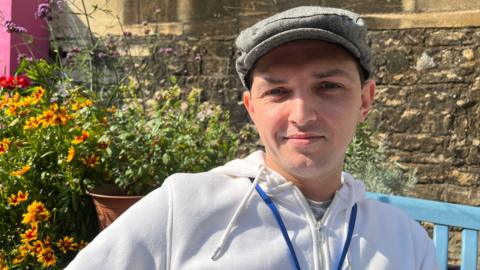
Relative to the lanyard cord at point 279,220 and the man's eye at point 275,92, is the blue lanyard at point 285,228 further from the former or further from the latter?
the man's eye at point 275,92

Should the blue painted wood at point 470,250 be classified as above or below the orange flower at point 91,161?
below

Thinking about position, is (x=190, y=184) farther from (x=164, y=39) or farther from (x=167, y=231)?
(x=164, y=39)

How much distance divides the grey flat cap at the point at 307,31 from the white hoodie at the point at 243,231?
336 mm

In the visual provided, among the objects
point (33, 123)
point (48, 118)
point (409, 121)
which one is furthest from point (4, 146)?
point (409, 121)

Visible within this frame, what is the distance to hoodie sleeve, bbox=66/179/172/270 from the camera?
4.27ft

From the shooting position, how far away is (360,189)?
166cm

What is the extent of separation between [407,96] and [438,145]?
46cm

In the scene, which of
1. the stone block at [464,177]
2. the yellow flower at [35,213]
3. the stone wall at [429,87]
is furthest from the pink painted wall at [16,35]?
the stone block at [464,177]

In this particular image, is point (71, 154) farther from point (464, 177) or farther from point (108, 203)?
point (464, 177)

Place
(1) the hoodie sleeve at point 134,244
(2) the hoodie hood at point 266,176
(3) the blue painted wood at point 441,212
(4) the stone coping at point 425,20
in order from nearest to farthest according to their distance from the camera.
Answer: (1) the hoodie sleeve at point 134,244
(2) the hoodie hood at point 266,176
(3) the blue painted wood at point 441,212
(4) the stone coping at point 425,20

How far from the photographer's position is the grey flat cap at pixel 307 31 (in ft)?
4.58

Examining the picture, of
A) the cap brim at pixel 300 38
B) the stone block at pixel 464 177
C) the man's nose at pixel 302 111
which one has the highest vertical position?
the cap brim at pixel 300 38

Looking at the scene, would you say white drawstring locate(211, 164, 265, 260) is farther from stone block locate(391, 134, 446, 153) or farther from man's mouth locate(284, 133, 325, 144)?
stone block locate(391, 134, 446, 153)

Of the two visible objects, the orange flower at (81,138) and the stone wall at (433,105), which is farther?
the stone wall at (433,105)
